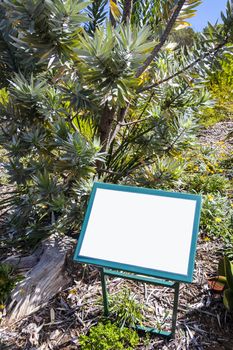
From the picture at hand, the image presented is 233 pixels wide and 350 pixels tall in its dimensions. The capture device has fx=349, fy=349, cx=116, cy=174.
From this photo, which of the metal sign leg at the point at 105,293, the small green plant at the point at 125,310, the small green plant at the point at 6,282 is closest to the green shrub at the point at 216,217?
the small green plant at the point at 125,310

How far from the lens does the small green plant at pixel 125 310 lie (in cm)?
201

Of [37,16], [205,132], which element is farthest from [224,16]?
[205,132]

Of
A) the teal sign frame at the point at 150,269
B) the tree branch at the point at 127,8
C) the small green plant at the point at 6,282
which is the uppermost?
the tree branch at the point at 127,8

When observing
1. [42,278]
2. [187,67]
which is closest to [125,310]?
[42,278]

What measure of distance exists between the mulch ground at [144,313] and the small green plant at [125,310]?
6 cm

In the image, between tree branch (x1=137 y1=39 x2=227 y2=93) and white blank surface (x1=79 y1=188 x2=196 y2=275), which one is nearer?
white blank surface (x1=79 y1=188 x2=196 y2=275)

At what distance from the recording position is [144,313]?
2111 millimetres

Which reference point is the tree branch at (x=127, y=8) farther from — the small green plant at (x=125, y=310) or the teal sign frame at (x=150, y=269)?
the small green plant at (x=125, y=310)

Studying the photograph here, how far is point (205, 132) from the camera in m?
4.89

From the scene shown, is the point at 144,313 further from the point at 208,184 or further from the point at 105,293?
the point at 208,184

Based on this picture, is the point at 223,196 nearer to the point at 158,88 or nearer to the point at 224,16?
the point at 158,88

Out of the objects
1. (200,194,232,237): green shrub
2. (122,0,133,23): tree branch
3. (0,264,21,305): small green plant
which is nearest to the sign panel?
(0,264,21,305): small green plant

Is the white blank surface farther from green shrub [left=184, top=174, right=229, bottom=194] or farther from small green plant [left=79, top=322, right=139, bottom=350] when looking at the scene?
green shrub [left=184, top=174, right=229, bottom=194]

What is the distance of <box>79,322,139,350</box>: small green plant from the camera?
1.85m
